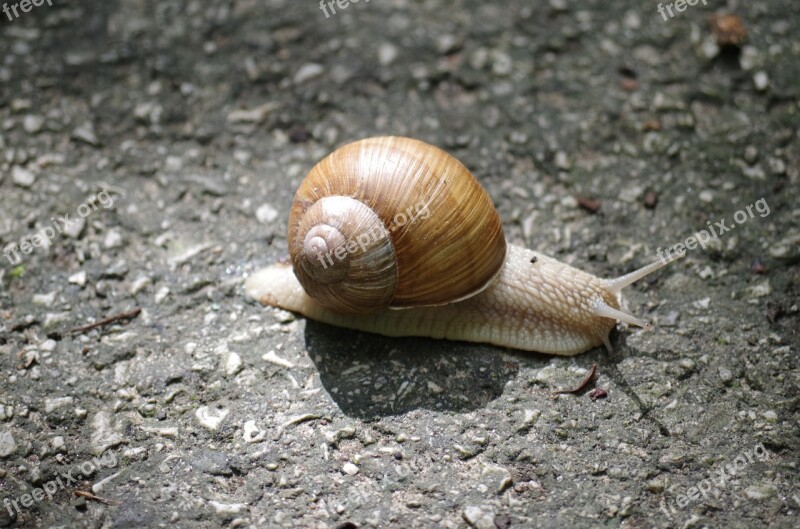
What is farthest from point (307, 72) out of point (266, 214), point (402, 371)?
point (402, 371)

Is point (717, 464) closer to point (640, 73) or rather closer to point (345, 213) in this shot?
point (345, 213)

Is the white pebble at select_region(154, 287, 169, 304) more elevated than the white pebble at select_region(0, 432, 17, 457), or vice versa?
the white pebble at select_region(154, 287, 169, 304)

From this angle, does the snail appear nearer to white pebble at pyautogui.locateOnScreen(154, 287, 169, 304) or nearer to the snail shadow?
the snail shadow

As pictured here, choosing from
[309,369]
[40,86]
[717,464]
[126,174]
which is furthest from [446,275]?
[40,86]

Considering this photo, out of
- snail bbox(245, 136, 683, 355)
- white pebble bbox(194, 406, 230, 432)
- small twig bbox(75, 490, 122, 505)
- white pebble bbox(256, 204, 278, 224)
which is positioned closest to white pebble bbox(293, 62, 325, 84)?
white pebble bbox(256, 204, 278, 224)

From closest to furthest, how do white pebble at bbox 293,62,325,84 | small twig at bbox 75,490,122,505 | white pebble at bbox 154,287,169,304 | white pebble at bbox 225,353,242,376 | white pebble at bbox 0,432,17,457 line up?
1. small twig at bbox 75,490,122,505
2. white pebble at bbox 0,432,17,457
3. white pebble at bbox 225,353,242,376
4. white pebble at bbox 154,287,169,304
5. white pebble at bbox 293,62,325,84

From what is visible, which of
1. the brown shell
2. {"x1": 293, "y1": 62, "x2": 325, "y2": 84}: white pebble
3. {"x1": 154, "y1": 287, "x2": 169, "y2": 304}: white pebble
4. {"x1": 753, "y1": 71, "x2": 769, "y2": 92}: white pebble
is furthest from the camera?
{"x1": 293, "y1": 62, "x2": 325, "y2": 84}: white pebble

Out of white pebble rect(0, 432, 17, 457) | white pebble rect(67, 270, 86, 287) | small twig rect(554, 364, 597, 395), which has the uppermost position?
white pebble rect(67, 270, 86, 287)

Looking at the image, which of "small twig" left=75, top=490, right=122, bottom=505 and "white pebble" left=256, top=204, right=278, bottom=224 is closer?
"small twig" left=75, top=490, right=122, bottom=505
